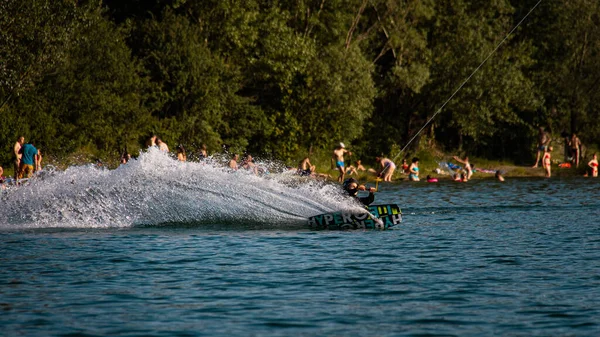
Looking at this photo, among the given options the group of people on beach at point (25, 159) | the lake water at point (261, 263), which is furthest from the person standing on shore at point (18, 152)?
the lake water at point (261, 263)

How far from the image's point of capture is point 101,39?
4131 cm

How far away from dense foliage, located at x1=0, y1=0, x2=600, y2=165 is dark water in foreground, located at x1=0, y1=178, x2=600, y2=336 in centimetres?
1952

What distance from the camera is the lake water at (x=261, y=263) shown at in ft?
35.1

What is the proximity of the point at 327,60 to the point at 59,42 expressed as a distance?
14.6 m

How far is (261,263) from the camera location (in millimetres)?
14961

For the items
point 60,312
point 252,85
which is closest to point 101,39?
point 252,85

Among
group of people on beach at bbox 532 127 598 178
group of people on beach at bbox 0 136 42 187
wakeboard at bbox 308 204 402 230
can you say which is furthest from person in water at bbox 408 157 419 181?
wakeboard at bbox 308 204 402 230

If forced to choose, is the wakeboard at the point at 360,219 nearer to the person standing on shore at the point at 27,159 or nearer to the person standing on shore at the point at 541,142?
the person standing on shore at the point at 27,159

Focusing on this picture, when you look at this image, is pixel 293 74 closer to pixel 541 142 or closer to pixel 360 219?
pixel 541 142

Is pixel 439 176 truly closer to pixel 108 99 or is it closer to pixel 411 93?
pixel 411 93

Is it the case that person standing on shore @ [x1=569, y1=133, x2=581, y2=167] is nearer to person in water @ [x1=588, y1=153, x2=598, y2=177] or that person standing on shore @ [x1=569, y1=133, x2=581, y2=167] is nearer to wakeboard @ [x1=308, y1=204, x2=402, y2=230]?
person in water @ [x1=588, y1=153, x2=598, y2=177]

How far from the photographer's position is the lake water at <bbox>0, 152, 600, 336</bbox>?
1071 cm

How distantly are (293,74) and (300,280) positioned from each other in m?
35.0

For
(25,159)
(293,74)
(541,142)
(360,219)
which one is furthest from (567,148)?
(360,219)
